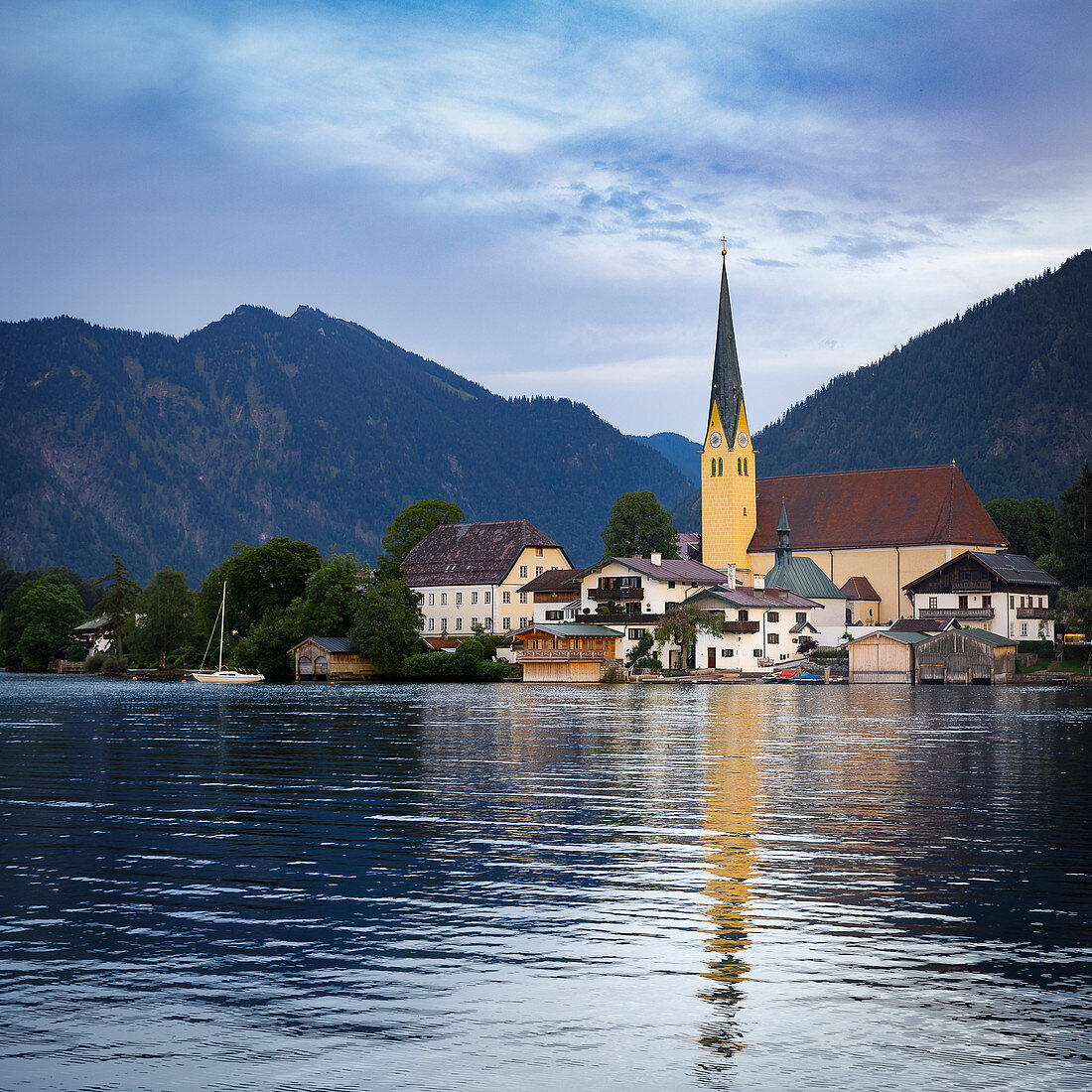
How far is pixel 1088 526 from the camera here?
347 ft

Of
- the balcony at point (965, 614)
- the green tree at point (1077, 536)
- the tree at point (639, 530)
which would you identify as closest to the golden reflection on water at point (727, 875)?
the balcony at point (965, 614)

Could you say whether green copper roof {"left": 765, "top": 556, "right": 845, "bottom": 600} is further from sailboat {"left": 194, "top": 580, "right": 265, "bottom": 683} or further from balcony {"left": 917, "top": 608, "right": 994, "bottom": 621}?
sailboat {"left": 194, "top": 580, "right": 265, "bottom": 683}

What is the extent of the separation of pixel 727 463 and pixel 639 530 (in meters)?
13.7

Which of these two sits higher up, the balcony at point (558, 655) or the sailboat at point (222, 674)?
the balcony at point (558, 655)

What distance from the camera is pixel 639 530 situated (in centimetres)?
12331

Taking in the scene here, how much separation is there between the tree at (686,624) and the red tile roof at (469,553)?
23.7 metres

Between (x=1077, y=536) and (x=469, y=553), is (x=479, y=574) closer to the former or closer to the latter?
(x=469, y=553)

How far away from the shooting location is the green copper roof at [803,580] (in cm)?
11744

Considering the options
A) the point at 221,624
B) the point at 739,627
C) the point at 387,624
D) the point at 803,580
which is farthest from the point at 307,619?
the point at 803,580

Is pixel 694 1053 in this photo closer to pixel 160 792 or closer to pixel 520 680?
pixel 160 792

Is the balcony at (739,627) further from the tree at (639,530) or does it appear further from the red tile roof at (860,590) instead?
the tree at (639,530)

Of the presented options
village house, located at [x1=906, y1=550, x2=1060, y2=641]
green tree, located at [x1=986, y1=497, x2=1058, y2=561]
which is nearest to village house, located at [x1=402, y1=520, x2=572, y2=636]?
village house, located at [x1=906, y1=550, x2=1060, y2=641]

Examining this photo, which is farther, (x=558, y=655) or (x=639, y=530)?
(x=639, y=530)

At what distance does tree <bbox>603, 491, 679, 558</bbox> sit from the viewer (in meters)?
123
